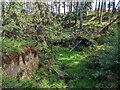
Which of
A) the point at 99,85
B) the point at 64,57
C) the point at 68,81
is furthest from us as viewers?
the point at 64,57

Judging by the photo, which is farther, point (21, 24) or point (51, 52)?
point (51, 52)

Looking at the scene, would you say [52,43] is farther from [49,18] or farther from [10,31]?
[10,31]

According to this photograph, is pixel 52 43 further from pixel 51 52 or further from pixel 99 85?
pixel 99 85

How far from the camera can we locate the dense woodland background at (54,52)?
10.3 meters

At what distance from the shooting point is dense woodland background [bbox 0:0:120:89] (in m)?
10.3

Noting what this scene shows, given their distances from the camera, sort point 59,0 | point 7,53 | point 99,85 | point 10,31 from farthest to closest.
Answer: point 59,0, point 10,31, point 99,85, point 7,53

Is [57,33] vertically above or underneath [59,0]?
underneath

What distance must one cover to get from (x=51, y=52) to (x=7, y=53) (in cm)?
791

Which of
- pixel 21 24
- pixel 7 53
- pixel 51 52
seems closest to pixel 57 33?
pixel 51 52

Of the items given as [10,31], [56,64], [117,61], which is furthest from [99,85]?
[10,31]

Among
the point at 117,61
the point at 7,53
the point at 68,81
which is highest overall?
the point at 7,53

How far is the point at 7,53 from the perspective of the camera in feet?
30.6

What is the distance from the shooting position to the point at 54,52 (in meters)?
17.3

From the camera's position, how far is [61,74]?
12.9 metres
